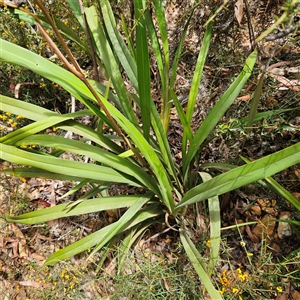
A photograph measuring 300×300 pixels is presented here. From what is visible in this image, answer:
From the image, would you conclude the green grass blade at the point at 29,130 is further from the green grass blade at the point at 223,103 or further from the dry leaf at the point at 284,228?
the dry leaf at the point at 284,228

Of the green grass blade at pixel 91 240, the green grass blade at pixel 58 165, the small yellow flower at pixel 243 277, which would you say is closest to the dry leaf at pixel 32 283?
the green grass blade at pixel 91 240

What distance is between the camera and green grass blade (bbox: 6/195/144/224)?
3.05 ft

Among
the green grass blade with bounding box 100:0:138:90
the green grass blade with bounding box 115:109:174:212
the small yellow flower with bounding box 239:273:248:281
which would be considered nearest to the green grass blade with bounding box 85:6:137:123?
the green grass blade with bounding box 100:0:138:90

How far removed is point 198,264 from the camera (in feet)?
2.90

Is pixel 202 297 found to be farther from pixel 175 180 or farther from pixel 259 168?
pixel 259 168

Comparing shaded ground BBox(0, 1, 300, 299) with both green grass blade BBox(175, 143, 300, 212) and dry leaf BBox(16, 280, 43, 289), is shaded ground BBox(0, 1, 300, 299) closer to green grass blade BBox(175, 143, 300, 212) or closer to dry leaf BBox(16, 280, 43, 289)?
dry leaf BBox(16, 280, 43, 289)

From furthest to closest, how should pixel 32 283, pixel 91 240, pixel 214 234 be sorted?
1. pixel 32 283
2. pixel 91 240
3. pixel 214 234

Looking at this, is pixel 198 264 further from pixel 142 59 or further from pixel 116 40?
pixel 116 40

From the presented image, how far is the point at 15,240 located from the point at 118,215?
1.74 feet

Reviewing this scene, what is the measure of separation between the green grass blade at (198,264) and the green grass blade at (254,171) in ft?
0.75

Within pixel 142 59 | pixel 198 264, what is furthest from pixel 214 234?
pixel 142 59

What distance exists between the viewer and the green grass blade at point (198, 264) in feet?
2.64

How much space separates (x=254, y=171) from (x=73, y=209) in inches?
23.4

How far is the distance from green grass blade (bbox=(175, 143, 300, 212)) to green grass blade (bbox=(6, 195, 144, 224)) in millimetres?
311
